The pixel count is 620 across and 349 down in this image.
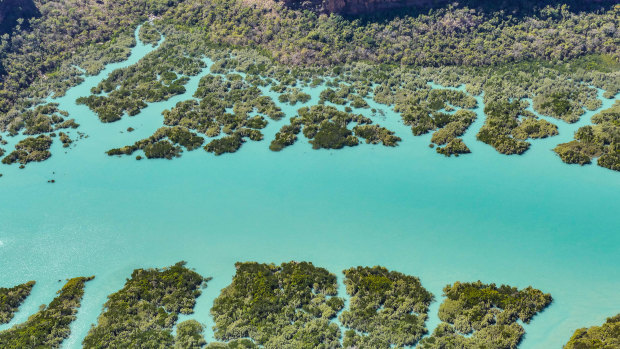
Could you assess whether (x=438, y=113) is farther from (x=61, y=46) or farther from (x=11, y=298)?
(x=61, y=46)

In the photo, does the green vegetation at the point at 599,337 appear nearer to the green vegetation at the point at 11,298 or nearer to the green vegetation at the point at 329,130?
the green vegetation at the point at 329,130

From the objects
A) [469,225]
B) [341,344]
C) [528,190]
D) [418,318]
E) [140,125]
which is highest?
[140,125]

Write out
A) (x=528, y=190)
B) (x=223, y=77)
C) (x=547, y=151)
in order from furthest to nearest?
1. (x=223, y=77)
2. (x=547, y=151)
3. (x=528, y=190)

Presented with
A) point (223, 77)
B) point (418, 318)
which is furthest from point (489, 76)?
point (418, 318)

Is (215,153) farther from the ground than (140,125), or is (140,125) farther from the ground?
(140,125)

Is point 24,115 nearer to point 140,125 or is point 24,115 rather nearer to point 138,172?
point 140,125

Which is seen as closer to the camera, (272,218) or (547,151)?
(272,218)
